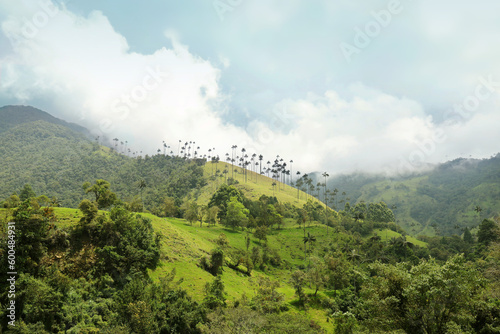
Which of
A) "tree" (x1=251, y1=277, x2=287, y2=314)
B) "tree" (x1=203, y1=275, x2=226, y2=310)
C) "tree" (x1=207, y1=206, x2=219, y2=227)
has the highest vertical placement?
"tree" (x1=207, y1=206, x2=219, y2=227)

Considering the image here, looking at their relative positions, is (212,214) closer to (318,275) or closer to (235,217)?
(235,217)

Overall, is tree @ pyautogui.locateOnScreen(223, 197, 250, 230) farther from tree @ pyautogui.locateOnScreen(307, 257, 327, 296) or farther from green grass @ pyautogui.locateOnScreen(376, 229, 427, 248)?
green grass @ pyautogui.locateOnScreen(376, 229, 427, 248)

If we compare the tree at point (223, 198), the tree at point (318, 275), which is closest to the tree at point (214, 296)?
the tree at point (318, 275)

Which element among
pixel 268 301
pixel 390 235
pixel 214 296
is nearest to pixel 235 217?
pixel 268 301

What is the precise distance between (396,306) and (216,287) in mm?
34025

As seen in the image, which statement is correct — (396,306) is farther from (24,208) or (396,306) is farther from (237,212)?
(237,212)

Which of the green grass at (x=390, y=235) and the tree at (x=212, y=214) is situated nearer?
the tree at (x=212, y=214)

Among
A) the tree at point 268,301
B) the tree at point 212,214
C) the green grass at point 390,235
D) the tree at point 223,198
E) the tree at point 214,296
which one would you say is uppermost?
the tree at point 223,198

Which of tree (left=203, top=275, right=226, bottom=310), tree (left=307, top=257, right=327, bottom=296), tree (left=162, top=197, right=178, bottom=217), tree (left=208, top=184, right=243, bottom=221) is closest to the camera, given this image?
tree (left=203, top=275, right=226, bottom=310)

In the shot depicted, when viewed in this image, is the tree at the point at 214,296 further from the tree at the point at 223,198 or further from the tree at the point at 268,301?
the tree at the point at 223,198

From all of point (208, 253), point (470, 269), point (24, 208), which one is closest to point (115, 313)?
point (24, 208)

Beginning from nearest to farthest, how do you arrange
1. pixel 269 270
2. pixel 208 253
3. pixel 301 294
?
1. pixel 301 294
2. pixel 208 253
3. pixel 269 270

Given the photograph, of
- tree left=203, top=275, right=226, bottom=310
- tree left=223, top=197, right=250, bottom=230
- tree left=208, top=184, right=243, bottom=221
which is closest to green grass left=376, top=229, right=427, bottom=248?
tree left=223, top=197, right=250, bottom=230

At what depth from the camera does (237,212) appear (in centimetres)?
12188
